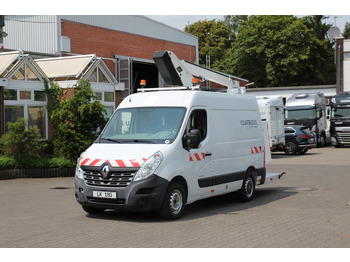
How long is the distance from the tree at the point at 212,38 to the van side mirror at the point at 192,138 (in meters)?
54.8

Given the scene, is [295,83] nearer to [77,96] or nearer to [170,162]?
[77,96]

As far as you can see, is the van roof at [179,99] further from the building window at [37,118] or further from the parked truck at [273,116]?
the parked truck at [273,116]

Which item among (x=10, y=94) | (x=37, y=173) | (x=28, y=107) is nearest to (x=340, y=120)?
(x=28, y=107)

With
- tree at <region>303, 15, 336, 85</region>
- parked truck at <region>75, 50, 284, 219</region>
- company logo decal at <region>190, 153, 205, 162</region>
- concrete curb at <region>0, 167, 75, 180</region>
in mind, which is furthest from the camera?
tree at <region>303, 15, 336, 85</region>

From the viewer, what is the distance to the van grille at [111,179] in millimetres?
8930

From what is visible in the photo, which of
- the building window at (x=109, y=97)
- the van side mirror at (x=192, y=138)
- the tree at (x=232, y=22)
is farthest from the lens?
the tree at (x=232, y=22)

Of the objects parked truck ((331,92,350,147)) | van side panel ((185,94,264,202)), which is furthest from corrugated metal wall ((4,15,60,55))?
van side panel ((185,94,264,202))

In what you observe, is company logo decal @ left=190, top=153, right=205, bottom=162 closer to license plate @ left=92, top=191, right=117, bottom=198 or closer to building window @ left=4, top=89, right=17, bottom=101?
license plate @ left=92, top=191, right=117, bottom=198

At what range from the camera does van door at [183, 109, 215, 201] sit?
962 cm

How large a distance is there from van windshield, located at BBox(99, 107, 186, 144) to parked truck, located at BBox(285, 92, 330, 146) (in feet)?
83.4

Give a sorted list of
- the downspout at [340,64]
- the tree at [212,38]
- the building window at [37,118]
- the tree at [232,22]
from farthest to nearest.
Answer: the tree at [232,22], the tree at [212,38], the downspout at [340,64], the building window at [37,118]

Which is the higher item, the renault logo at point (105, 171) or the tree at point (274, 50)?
the tree at point (274, 50)

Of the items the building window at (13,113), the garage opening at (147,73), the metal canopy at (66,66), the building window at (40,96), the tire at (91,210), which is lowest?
the tire at (91,210)

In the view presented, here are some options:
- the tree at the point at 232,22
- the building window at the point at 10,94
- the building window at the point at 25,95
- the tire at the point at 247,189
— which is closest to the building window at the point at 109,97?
the building window at the point at 25,95
